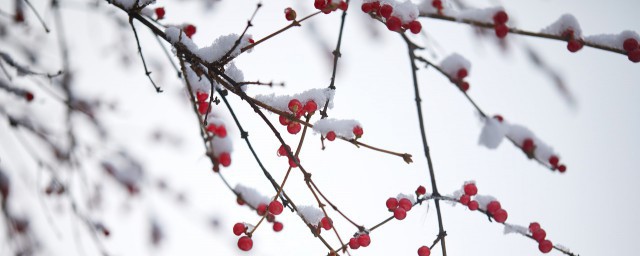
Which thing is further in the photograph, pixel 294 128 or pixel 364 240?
pixel 364 240

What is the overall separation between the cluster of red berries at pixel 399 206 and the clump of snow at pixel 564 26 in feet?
2.64

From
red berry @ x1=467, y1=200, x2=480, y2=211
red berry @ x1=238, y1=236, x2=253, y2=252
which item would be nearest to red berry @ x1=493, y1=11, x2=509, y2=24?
red berry @ x1=467, y1=200, x2=480, y2=211

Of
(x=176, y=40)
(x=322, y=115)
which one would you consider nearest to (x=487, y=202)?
(x=322, y=115)

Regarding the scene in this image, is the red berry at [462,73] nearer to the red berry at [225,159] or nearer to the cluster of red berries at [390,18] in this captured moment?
the cluster of red berries at [390,18]

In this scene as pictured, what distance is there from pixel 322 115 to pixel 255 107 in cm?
29

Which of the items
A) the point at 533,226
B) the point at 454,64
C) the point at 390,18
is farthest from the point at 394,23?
the point at 533,226

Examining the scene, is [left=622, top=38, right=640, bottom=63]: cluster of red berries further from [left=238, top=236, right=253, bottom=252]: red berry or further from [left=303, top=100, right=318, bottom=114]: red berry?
[left=238, top=236, right=253, bottom=252]: red berry

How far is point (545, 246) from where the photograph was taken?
1.57 metres

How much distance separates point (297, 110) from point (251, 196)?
0.38 meters

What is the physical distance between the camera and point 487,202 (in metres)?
1.61

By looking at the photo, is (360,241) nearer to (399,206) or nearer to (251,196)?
(399,206)

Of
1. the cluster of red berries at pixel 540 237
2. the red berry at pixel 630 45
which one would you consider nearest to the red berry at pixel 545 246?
the cluster of red berries at pixel 540 237

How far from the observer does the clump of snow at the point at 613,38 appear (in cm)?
124

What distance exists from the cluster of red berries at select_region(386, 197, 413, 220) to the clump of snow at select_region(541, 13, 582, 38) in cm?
80
